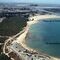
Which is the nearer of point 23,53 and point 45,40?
point 23,53

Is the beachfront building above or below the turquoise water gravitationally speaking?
above

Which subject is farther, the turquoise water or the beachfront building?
the turquoise water

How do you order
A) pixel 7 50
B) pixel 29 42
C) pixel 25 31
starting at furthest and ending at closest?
pixel 25 31
pixel 29 42
pixel 7 50

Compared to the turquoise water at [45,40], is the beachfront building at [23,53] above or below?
above

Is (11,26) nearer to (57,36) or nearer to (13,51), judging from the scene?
(57,36)

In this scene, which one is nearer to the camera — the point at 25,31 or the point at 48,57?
the point at 48,57

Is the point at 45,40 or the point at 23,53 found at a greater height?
the point at 23,53

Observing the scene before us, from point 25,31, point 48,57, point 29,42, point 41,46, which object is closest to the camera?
point 48,57

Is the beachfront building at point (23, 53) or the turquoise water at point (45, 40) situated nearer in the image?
the beachfront building at point (23, 53)

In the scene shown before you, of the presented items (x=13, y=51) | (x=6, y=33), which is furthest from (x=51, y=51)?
(x=6, y=33)

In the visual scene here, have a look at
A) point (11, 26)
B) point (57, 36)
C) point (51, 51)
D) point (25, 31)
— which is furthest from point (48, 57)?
point (11, 26)
